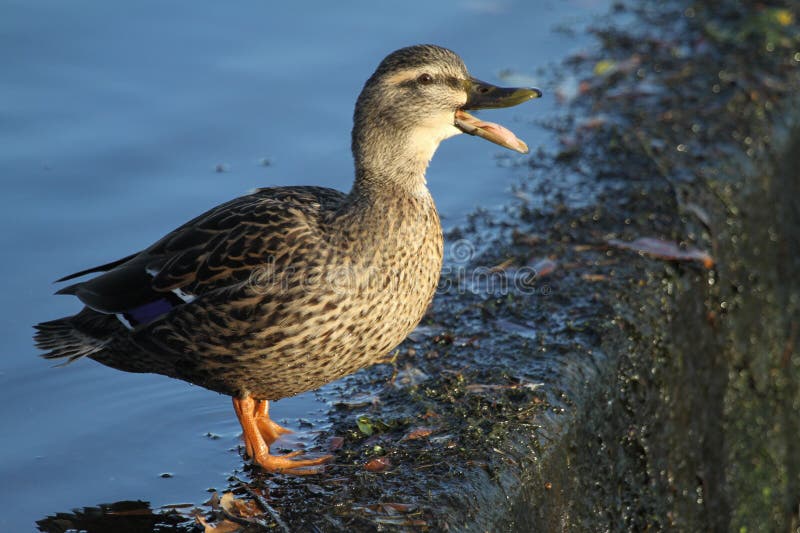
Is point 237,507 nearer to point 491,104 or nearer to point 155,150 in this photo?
point 491,104

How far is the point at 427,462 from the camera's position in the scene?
13.3 feet

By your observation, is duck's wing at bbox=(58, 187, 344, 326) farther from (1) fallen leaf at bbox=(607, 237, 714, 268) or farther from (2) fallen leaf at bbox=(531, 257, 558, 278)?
(1) fallen leaf at bbox=(607, 237, 714, 268)

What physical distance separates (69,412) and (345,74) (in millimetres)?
3771

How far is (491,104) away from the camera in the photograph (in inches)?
177

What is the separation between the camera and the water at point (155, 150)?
4.56 meters

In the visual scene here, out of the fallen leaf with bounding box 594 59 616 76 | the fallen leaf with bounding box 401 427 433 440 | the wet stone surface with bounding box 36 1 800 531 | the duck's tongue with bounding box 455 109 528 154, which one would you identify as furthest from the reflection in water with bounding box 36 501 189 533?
the fallen leaf with bounding box 594 59 616 76

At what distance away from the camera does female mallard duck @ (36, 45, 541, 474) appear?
13.4 feet

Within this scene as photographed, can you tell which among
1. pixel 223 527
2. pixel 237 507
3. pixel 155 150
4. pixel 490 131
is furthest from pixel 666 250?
pixel 155 150

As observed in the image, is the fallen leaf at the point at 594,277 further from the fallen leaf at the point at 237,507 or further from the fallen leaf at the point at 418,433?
the fallen leaf at the point at 237,507

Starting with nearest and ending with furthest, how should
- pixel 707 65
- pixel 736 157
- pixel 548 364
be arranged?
pixel 548 364
pixel 736 157
pixel 707 65

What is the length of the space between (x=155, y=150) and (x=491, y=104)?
3.06 metres

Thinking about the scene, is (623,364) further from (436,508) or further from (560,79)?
(560,79)

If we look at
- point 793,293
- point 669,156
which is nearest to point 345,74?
point 669,156

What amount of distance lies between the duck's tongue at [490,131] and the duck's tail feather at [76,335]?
5.63 feet
